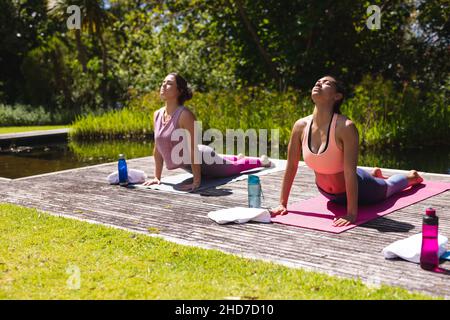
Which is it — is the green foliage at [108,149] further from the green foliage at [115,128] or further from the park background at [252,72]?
the green foliage at [115,128]

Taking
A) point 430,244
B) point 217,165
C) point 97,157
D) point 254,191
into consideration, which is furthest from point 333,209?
point 97,157

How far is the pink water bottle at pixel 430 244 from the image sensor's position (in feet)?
12.4

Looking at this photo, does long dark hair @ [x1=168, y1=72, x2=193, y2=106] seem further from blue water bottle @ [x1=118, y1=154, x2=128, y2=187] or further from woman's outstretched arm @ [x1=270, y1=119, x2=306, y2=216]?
woman's outstretched arm @ [x1=270, y1=119, x2=306, y2=216]

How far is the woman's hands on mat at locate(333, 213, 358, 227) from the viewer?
194 inches

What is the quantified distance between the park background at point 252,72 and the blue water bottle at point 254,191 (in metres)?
4.41

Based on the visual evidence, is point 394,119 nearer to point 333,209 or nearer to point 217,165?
point 217,165

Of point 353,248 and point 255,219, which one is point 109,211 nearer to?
point 255,219

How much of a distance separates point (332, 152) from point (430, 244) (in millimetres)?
1518

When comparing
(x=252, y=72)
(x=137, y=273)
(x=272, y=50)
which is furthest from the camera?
(x=252, y=72)

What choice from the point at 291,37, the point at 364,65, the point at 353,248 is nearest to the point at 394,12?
the point at 364,65

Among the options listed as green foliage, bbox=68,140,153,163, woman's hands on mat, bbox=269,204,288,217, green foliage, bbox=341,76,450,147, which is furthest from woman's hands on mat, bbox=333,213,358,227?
green foliage, bbox=68,140,153,163

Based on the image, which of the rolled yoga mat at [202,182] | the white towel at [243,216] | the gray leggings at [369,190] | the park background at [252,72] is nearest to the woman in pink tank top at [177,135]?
the rolled yoga mat at [202,182]

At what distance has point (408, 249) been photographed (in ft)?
13.0

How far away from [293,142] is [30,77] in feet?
59.1
